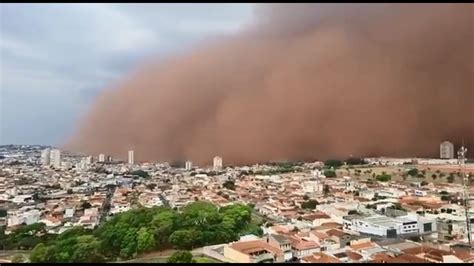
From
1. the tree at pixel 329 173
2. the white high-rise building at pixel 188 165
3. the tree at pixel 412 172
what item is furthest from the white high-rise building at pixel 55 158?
the tree at pixel 412 172

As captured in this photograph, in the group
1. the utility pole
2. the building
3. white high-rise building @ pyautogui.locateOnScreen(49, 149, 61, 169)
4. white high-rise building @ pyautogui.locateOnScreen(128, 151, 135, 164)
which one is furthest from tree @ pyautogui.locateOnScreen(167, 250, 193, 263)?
the building

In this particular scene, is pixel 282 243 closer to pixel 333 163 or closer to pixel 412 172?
pixel 412 172

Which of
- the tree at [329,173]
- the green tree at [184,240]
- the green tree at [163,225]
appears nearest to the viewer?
the green tree at [184,240]

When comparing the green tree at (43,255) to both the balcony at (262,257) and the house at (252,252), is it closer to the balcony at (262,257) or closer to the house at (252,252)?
the house at (252,252)

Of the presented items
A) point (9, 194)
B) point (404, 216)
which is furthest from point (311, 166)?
point (9, 194)

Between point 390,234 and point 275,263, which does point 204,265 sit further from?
point 390,234

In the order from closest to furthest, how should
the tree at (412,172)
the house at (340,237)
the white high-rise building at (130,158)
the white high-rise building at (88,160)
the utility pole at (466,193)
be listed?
the house at (340,237) → the utility pole at (466,193) → the tree at (412,172) → the white high-rise building at (88,160) → the white high-rise building at (130,158)

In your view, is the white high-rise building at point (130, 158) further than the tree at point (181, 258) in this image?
Yes
